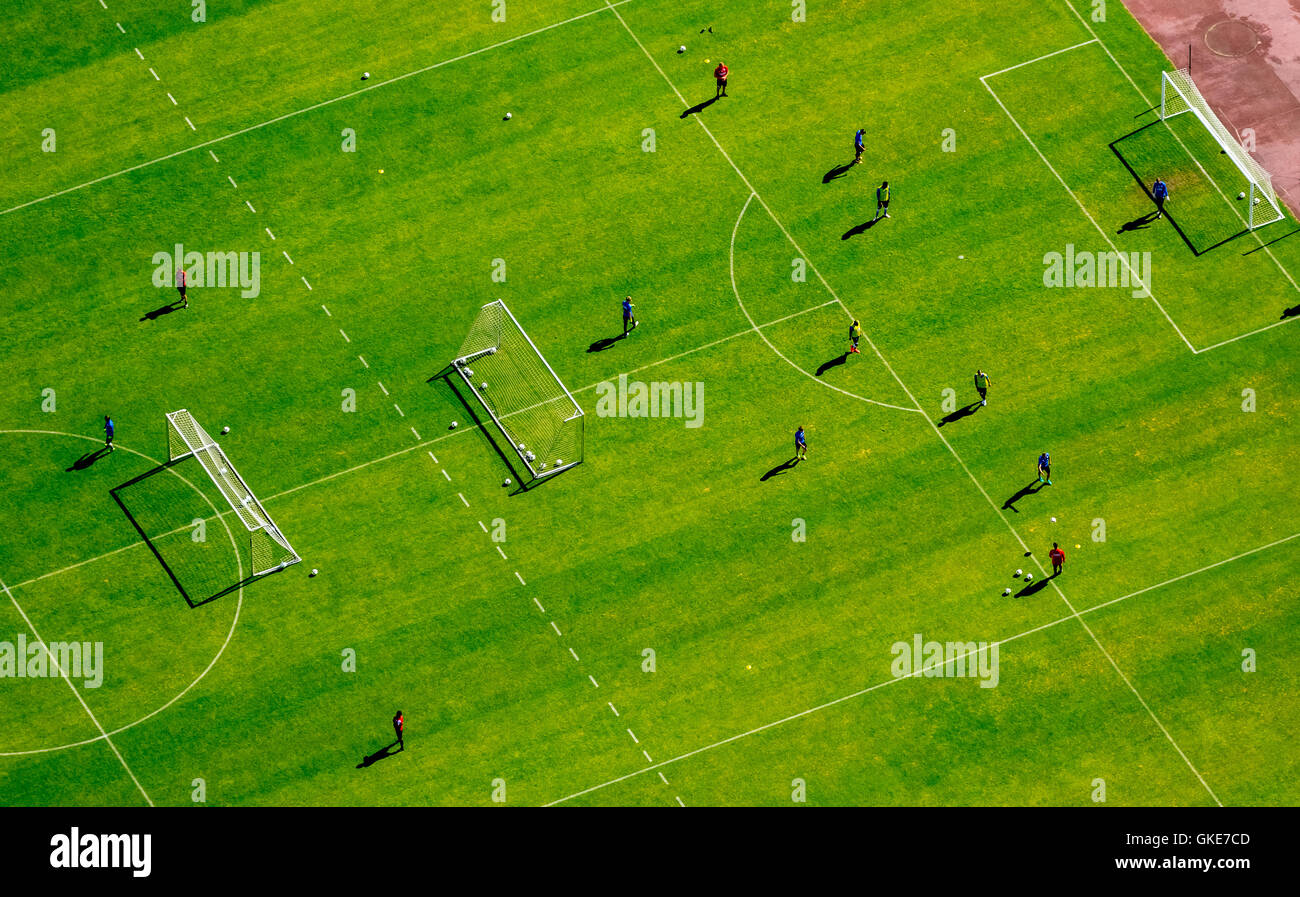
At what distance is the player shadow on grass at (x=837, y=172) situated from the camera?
391ft

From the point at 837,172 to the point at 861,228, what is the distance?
3.22 meters

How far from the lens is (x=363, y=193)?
386ft

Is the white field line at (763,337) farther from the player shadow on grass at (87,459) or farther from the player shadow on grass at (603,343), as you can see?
the player shadow on grass at (87,459)

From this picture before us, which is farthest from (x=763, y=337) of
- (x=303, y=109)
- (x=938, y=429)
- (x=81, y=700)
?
(x=81, y=700)

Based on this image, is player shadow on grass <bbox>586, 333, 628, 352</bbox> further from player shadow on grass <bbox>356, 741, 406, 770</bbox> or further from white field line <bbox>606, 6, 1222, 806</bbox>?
player shadow on grass <bbox>356, 741, 406, 770</bbox>

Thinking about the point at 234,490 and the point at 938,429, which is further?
the point at 938,429

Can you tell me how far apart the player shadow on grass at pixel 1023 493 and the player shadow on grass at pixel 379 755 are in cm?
2815

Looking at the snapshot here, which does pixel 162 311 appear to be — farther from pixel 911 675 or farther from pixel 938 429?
pixel 911 675

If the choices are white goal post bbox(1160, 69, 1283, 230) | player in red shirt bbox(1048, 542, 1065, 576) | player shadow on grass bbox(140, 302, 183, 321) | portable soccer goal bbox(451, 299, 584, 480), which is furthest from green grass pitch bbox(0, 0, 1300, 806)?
portable soccer goal bbox(451, 299, 584, 480)

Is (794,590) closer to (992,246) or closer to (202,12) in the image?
(992,246)

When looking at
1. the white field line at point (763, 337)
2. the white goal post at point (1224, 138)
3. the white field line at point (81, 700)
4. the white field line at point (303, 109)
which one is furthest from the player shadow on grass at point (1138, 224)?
the white field line at point (81, 700)

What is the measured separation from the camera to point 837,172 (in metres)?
119
